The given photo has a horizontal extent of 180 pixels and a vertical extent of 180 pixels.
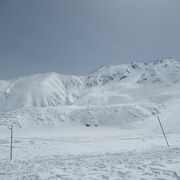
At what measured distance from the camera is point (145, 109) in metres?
74.8

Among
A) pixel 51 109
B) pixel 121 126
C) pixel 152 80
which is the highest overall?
pixel 152 80

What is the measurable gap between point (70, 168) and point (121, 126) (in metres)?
48.3

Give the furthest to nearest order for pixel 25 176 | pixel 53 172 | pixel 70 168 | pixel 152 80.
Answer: pixel 152 80 < pixel 70 168 < pixel 53 172 < pixel 25 176

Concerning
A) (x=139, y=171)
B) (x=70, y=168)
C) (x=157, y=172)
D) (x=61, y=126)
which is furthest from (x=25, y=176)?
(x=61, y=126)

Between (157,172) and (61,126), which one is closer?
(157,172)

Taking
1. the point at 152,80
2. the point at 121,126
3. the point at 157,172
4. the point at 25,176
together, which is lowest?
the point at 157,172

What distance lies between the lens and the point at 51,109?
71.2 metres

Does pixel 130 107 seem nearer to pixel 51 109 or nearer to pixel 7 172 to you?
pixel 51 109

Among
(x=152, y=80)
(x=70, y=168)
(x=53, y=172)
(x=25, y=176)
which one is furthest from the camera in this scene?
(x=152, y=80)

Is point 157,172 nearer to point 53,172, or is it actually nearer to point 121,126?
point 53,172

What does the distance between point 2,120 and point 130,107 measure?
3758 centimetres

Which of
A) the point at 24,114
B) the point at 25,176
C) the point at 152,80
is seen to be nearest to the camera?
the point at 25,176

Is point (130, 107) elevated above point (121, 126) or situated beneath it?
elevated above

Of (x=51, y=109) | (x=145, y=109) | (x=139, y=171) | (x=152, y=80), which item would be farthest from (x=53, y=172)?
(x=152, y=80)
